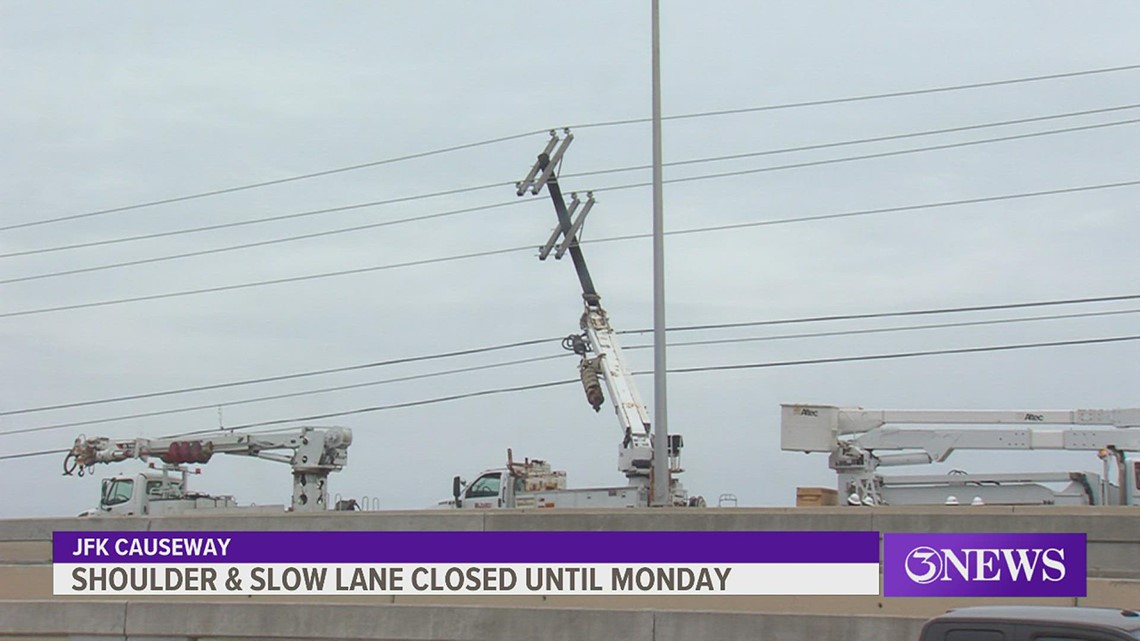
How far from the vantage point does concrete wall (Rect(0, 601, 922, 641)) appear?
13875mm

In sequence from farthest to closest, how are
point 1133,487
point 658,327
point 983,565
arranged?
point 1133,487 → point 658,327 → point 983,565

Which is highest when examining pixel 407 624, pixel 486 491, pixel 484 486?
pixel 484 486

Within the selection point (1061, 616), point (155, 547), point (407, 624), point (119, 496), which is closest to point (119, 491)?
point (119, 496)

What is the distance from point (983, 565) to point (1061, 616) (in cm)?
572

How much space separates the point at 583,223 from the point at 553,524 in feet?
56.5

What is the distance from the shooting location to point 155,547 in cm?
1814

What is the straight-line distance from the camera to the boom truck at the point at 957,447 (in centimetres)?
2248

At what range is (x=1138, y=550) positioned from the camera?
14273mm

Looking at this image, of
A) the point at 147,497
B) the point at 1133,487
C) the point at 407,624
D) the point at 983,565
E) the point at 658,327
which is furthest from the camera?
the point at 147,497

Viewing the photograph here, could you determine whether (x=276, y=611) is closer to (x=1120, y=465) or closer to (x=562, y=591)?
(x=562, y=591)

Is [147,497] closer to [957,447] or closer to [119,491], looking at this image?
[119,491]

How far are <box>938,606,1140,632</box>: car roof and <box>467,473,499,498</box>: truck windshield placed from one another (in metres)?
18.9

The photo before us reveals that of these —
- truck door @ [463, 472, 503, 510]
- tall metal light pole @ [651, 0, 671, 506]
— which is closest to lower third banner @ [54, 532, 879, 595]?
tall metal light pole @ [651, 0, 671, 506]

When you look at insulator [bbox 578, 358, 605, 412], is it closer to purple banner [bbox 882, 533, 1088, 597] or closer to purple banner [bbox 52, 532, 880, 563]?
purple banner [bbox 52, 532, 880, 563]
